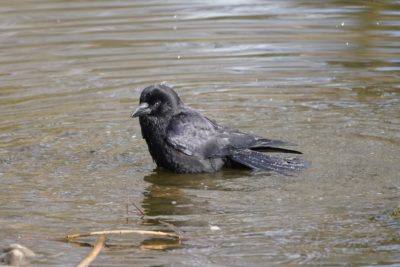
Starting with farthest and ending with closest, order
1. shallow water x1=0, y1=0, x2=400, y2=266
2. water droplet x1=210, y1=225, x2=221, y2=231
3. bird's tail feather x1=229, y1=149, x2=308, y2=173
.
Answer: bird's tail feather x1=229, y1=149, x2=308, y2=173 < water droplet x1=210, y1=225, x2=221, y2=231 < shallow water x1=0, y1=0, x2=400, y2=266

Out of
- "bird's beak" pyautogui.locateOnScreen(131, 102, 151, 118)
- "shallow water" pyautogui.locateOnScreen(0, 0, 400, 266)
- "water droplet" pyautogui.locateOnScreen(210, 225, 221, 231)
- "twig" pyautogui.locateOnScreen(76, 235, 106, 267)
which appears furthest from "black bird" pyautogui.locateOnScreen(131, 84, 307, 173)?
"twig" pyautogui.locateOnScreen(76, 235, 106, 267)

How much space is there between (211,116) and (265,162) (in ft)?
6.10

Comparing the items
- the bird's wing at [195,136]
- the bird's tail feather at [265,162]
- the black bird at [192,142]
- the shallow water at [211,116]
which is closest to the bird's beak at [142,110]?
the black bird at [192,142]

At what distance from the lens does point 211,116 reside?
1091 centimetres

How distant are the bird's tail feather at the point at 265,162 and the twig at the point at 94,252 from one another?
7.63ft

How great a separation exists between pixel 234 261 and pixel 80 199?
2056mm

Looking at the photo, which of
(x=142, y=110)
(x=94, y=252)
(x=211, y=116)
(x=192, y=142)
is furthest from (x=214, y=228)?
(x=211, y=116)

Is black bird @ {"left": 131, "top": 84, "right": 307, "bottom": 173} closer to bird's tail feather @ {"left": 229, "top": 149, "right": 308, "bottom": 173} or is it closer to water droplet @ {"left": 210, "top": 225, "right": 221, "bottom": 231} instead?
bird's tail feather @ {"left": 229, "top": 149, "right": 308, "bottom": 173}

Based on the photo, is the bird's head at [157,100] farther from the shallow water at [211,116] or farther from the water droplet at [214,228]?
the water droplet at [214,228]

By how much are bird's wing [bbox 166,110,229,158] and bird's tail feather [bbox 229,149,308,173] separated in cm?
14

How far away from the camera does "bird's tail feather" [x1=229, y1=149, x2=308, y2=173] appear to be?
9.00 m

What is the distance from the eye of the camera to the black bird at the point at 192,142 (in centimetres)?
911

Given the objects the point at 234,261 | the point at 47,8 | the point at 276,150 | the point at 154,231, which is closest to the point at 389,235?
the point at 234,261

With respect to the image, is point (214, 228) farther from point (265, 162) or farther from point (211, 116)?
point (211, 116)
